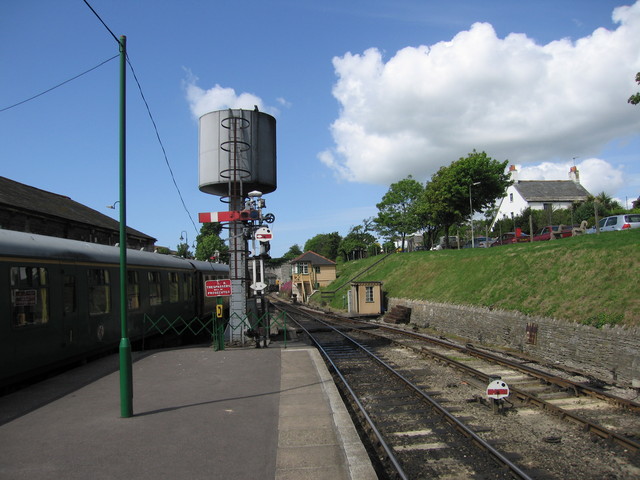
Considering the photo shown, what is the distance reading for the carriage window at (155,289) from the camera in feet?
52.7

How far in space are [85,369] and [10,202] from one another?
17.1 m

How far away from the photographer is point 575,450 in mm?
6633

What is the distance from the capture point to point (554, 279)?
56.5ft

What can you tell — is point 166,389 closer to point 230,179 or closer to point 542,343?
point 230,179

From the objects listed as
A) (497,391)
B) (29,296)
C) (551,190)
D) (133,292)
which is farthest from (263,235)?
(551,190)

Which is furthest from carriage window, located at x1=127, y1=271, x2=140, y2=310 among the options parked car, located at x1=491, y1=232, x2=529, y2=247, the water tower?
parked car, located at x1=491, y1=232, x2=529, y2=247

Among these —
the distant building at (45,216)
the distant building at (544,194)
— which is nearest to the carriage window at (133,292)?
the distant building at (45,216)

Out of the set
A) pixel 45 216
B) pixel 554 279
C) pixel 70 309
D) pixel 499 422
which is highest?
pixel 45 216

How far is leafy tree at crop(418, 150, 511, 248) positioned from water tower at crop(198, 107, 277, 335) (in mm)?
31543

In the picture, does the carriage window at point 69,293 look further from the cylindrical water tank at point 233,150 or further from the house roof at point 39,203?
the house roof at point 39,203

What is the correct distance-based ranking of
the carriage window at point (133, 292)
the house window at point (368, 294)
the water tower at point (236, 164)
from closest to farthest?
the carriage window at point (133, 292), the water tower at point (236, 164), the house window at point (368, 294)

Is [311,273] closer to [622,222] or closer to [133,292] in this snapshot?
[622,222]

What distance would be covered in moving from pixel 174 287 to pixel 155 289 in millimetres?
2225

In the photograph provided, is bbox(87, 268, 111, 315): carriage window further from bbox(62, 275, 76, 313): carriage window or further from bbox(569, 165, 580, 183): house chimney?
bbox(569, 165, 580, 183): house chimney
